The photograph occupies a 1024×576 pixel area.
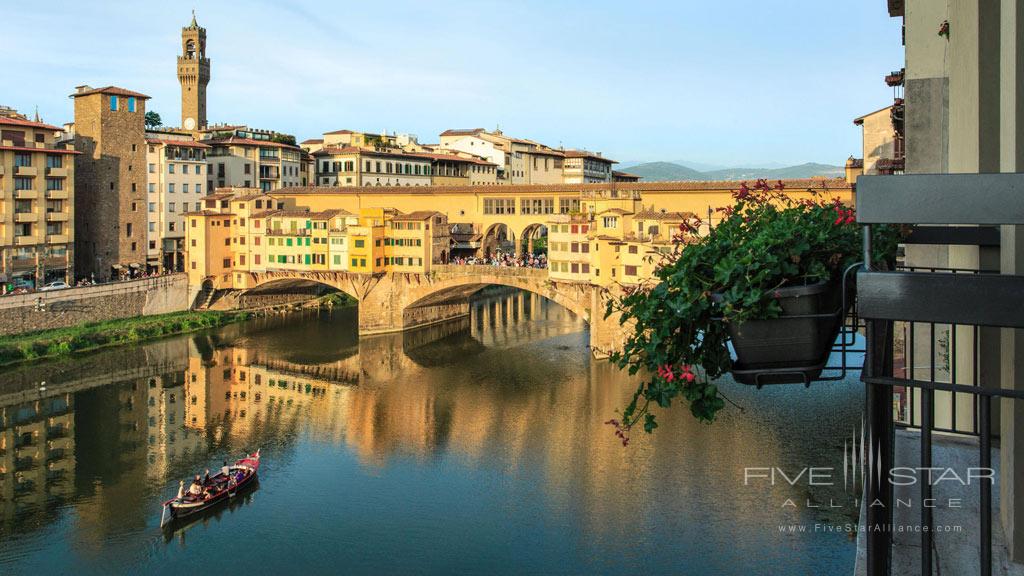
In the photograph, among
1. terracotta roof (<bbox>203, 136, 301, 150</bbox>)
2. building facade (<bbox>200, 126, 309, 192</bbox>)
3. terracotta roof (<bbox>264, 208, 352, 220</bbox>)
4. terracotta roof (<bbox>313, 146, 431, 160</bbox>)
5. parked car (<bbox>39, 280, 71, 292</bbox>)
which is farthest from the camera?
terracotta roof (<bbox>313, 146, 431, 160</bbox>)

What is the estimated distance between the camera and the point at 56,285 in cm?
3441

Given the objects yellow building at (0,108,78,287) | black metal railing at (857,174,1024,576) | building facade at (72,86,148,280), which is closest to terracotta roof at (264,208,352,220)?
building facade at (72,86,148,280)

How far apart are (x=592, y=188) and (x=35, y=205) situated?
73.7ft

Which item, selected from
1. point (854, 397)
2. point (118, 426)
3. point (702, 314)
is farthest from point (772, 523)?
point (118, 426)

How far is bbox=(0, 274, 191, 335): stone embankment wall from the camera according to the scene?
3084 centimetres

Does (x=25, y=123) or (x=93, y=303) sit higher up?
(x=25, y=123)

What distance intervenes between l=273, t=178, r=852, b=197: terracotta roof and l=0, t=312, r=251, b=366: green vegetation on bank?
26.0 feet

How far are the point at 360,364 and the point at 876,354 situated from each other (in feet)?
94.0

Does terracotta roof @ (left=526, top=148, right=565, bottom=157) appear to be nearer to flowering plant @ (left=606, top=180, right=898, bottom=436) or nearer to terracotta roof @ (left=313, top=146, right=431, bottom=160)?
terracotta roof @ (left=313, top=146, right=431, bottom=160)

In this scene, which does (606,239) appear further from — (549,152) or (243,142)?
(549,152)

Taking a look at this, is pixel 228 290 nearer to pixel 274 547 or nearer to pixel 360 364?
pixel 360 364

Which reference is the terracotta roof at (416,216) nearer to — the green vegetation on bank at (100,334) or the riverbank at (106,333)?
the riverbank at (106,333)

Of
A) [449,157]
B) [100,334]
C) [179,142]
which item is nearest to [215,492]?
[100,334]

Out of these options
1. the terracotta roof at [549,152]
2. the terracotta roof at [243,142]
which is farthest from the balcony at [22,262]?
the terracotta roof at [549,152]
